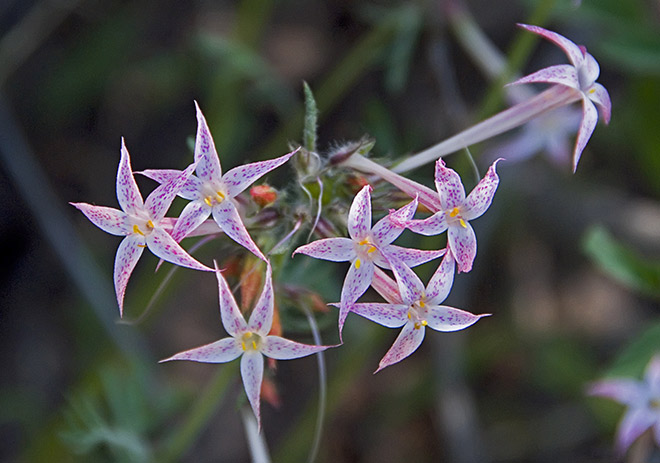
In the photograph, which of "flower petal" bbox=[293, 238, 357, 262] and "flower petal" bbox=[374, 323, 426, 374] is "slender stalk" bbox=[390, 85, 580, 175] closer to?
"flower petal" bbox=[293, 238, 357, 262]

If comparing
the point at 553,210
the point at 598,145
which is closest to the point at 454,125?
the point at 553,210

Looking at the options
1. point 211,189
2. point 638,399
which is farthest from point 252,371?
point 638,399

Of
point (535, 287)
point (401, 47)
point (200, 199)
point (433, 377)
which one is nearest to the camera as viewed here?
point (200, 199)

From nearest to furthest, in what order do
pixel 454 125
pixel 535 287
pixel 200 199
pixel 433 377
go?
pixel 200 199 → pixel 454 125 → pixel 433 377 → pixel 535 287

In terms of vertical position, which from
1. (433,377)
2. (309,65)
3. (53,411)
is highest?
(309,65)

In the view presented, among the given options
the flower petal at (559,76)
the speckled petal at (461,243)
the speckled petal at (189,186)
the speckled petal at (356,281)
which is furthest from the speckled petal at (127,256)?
the flower petal at (559,76)

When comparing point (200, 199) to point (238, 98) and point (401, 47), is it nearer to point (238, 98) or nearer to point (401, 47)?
point (401, 47)

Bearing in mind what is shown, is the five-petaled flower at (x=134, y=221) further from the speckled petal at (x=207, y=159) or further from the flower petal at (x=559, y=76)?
the flower petal at (x=559, y=76)

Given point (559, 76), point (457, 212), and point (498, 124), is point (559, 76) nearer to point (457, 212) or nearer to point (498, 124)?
point (498, 124)
